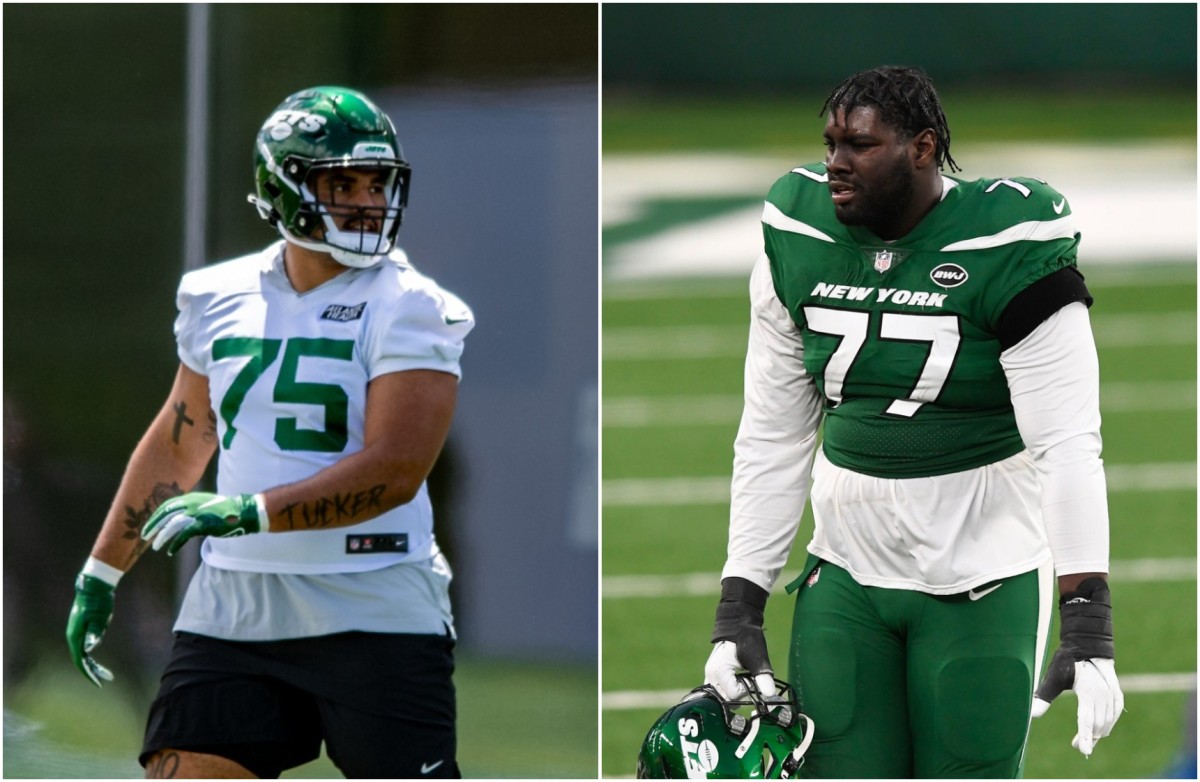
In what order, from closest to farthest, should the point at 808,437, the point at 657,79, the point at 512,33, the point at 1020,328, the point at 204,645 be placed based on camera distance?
the point at 1020,328, the point at 808,437, the point at 204,645, the point at 512,33, the point at 657,79

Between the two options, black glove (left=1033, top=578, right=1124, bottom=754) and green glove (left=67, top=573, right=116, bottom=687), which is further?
green glove (left=67, top=573, right=116, bottom=687)

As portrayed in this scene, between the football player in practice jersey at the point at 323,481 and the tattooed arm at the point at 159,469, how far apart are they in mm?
134

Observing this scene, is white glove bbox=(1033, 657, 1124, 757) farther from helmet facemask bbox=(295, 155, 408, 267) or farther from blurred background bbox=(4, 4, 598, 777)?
blurred background bbox=(4, 4, 598, 777)

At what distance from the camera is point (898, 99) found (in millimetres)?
2523

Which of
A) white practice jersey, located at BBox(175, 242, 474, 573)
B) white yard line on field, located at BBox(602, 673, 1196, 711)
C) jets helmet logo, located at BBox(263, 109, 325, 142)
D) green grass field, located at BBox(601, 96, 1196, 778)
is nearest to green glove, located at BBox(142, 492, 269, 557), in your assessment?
white practice jersey, located at BBox(175, 242, 474, 573)

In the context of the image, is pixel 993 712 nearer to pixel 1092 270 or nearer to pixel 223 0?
pixel 223 0

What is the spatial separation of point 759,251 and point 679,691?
23.3 ft

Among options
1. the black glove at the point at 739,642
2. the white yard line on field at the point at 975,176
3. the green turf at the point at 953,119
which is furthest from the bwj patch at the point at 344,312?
the green turf at the point at 953,119

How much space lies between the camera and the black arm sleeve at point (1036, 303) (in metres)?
2.46

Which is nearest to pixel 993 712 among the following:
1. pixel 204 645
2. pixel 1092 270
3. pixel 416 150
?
pixel 204 645

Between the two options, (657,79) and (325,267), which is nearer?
(325,267)

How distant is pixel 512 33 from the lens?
3762 millimetres

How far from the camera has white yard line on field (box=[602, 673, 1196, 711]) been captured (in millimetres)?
4805

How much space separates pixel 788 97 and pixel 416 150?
52.9 feet
